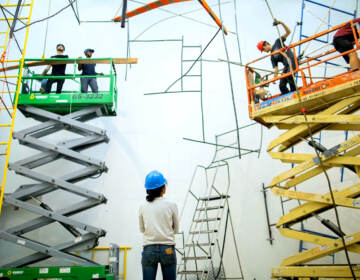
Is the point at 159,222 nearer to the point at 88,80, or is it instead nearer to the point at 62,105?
the point at 62,105

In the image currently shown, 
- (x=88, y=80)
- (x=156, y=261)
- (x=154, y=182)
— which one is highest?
(x=88, y=80)

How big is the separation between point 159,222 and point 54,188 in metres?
3.67

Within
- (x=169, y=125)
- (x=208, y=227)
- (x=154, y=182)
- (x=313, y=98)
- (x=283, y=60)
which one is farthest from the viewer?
(x=169, y=125)

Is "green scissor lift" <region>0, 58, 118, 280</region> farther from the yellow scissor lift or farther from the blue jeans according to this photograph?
the yellow scissor lift

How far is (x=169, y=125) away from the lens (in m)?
7.93

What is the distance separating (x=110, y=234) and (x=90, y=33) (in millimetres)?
5398

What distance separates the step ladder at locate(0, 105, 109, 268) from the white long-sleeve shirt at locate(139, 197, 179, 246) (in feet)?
9.61

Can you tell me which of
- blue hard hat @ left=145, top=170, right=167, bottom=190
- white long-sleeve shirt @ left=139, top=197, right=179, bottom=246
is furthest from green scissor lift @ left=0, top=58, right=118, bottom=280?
blue hard hat @ left=145, top=170, right=167, bottom=190

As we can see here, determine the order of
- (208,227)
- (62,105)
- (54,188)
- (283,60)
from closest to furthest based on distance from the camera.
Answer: (283,60)
(54,188)
(62,105)
(208,227)

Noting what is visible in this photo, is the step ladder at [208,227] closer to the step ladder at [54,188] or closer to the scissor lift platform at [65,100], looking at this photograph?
the step ladder at [54,188]

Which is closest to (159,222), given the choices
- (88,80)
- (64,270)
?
(64,270)

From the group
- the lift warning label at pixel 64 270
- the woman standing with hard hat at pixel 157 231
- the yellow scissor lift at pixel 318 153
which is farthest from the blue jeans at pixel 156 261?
the lift warning label at pixel 64 270

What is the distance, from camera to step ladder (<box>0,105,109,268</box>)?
558cm

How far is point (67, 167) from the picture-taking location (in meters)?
7.39
